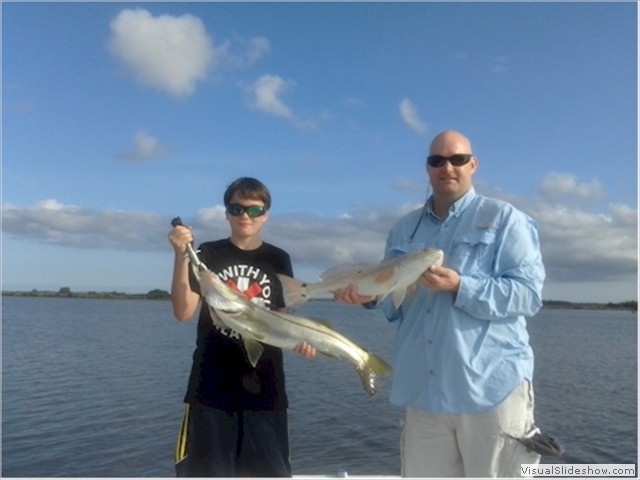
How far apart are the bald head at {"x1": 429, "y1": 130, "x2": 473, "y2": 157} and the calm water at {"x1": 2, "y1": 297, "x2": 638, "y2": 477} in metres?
2.69

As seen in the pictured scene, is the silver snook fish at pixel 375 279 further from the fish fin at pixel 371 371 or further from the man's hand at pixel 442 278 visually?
the fish fin at pixel 371 371

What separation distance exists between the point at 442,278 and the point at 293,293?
1261mm

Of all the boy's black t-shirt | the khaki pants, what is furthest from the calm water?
the khaki pants

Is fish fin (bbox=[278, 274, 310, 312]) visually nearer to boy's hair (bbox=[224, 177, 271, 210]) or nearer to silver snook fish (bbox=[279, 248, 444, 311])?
silver snook fish (bbox=[279, 248, 444, 311])

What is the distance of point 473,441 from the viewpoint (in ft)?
13.9

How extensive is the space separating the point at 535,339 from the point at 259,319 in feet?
159

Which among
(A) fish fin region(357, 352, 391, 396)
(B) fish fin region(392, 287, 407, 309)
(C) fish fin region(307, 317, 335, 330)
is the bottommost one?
(A) fish fin region(357, 352, 391, 396)

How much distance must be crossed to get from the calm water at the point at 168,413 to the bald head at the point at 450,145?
269cm

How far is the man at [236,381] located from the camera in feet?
15.6

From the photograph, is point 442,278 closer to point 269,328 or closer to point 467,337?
point 467,337

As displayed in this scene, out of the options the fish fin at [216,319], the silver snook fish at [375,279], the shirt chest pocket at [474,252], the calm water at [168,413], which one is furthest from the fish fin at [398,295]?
the calm water at [168,413]

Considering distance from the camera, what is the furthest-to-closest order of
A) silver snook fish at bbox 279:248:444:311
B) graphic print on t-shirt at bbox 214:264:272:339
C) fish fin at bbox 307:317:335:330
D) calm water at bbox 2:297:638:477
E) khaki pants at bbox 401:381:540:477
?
calm water at bbox 2:297:638:477 < graphic print on t-shirt at bbox 214:264:272:339 < fish fin at bbox 307:317:335:330 < silver snook fish at bbox 279:248:444:311 < khaki pants at bbox 401:381:540:477

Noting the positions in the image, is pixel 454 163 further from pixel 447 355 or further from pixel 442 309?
pixel 447 355

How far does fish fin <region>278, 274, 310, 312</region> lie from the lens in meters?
4.83
